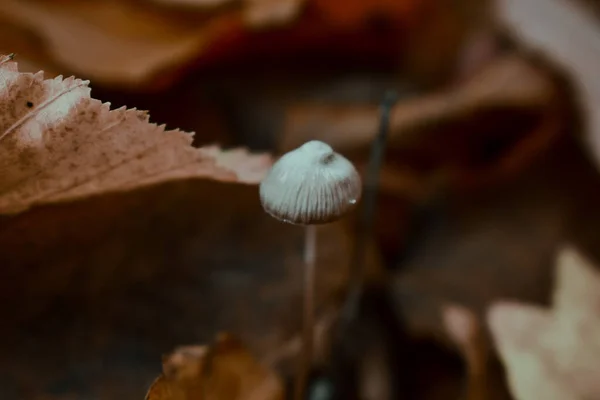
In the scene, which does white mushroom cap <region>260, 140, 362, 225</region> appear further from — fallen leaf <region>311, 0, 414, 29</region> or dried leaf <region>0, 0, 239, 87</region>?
fallen leaf <region>311, 0, 414, 29</region>

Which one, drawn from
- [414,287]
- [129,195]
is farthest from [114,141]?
[414,287]

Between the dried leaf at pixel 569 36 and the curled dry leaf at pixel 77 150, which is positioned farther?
the dried leaf at pixel 569 36

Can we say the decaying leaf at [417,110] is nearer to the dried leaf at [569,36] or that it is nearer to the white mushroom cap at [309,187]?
the dried leaf at [569,36]

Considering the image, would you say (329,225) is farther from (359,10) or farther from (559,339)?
(359,10)

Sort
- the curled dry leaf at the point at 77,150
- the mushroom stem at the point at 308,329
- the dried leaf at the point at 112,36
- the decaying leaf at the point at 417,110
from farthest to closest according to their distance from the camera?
1. the decaying leaf at the point at 417,110
2. the dried leaf at the point at 112,36
3. the mushroom stem at the point at 308,329
4. the curled dry leaf at the point at 77,150

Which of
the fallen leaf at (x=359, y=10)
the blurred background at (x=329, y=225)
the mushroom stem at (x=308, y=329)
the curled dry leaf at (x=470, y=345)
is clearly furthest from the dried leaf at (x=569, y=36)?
the mushroom stem at (x=308, y=329)

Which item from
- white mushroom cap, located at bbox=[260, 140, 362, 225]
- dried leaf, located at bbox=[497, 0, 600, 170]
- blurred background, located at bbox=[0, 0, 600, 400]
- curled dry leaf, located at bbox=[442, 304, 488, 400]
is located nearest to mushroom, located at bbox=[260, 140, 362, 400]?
white mushroom cap, located at bbox=[260, 140, 362, 225]

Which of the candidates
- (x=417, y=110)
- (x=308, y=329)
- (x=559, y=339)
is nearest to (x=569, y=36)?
(x=417, y=110)
